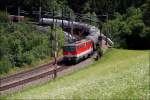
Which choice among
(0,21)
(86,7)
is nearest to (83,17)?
(86,7)

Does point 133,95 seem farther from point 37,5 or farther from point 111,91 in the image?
point 37,5

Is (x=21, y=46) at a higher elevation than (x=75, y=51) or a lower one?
lower

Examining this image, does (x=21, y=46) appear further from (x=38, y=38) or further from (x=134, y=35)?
(x=134, y=35)

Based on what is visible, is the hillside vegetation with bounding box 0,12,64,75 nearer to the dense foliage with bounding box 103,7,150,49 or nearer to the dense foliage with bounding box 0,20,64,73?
the dense foliage with bounding box 0,20,64,73

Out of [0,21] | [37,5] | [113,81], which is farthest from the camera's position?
[37,5]

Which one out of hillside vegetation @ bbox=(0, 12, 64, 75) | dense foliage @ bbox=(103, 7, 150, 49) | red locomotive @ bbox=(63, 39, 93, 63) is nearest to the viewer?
red locomotive @ bbox=(63, 39, 93, 63)

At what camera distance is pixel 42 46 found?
82250 millimetres

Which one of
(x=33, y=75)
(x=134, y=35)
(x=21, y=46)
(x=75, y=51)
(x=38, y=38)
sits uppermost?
(x=134, y=35)

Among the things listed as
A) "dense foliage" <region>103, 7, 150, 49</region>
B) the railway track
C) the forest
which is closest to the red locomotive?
the railway track

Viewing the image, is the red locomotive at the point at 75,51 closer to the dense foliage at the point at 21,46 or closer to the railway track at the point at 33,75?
the railway track at the point at 33,75

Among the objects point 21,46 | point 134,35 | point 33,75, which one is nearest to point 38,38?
point 21,46

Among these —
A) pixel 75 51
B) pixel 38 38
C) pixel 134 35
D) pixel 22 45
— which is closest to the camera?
pixel 75 51

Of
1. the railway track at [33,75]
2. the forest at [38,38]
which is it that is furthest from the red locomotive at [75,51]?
the forest at [38,38]

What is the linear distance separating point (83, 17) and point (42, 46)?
46069mm
